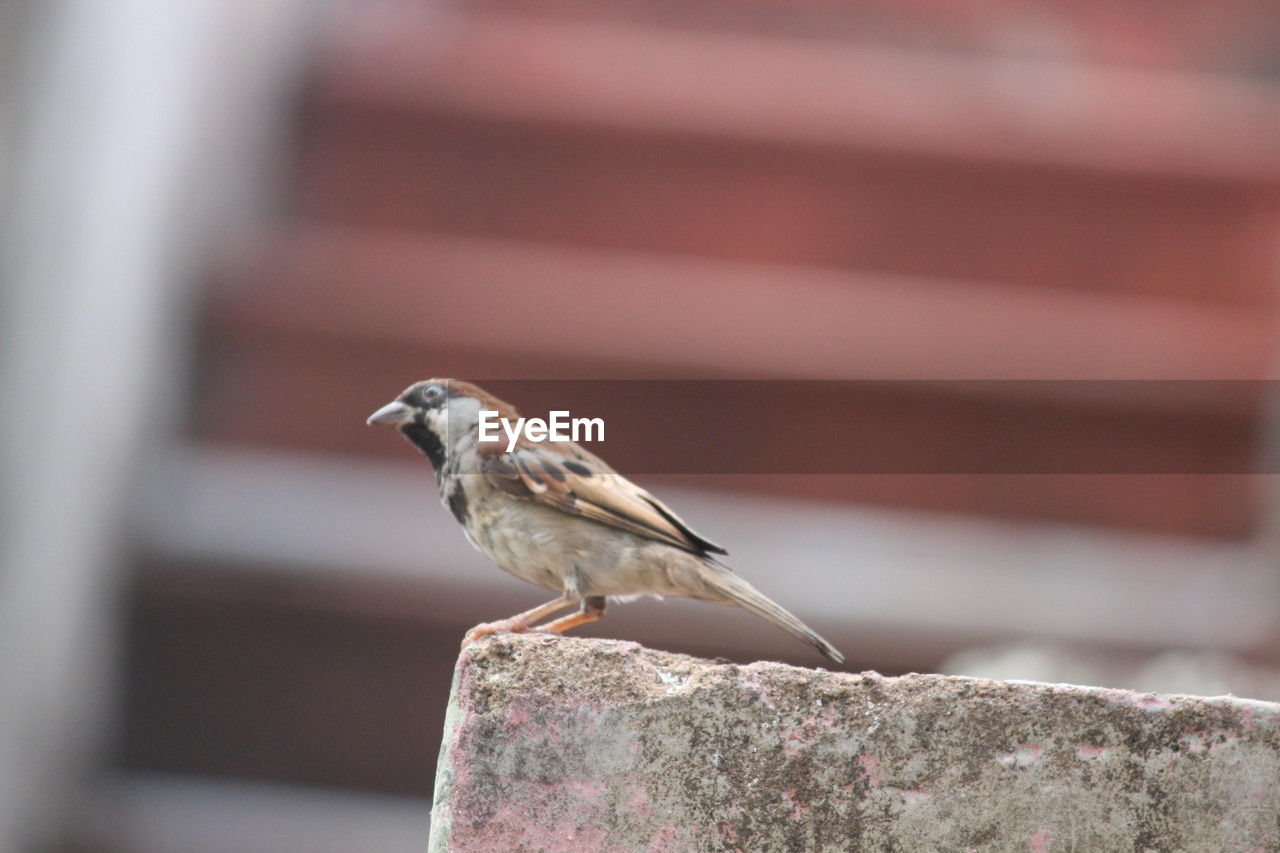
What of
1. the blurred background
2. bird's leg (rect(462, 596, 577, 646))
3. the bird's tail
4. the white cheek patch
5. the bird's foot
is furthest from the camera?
the blurred background

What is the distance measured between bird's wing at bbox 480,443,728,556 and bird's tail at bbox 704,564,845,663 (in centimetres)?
7

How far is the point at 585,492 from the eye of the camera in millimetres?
3490

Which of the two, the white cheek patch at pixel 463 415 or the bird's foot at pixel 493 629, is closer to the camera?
the bird's foot at pixel 493 629

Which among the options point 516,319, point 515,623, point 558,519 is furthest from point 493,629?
point 516,319

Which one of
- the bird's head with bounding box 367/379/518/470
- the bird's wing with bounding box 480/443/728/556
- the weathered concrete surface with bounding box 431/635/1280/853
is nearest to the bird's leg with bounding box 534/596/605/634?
the bird's wing with bounding box 480/443/728/556

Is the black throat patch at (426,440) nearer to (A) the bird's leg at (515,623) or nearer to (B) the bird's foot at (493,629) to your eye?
(A) the bird's leg at (515,623)

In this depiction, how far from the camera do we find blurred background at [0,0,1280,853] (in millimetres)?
8422

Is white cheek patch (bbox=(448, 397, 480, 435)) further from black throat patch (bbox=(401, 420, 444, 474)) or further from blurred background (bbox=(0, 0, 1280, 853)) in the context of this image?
blurred background (bbox=(0, 0, 1280, 853))

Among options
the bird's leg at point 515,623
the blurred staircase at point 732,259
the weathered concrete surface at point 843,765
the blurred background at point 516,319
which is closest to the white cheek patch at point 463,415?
the bird's leg at point 515,623

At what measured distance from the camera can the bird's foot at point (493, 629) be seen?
2622mm

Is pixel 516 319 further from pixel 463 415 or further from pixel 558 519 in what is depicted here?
pixel 558 519

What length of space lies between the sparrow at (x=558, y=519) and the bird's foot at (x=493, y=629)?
0.21 meters

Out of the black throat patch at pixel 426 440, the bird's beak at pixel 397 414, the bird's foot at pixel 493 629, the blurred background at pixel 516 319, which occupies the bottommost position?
the bird's foot at pixel 493 629

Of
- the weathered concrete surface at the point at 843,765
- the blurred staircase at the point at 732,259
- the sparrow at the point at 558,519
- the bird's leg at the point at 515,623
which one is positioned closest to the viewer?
the weathered concrete surface at the point at 843,765
